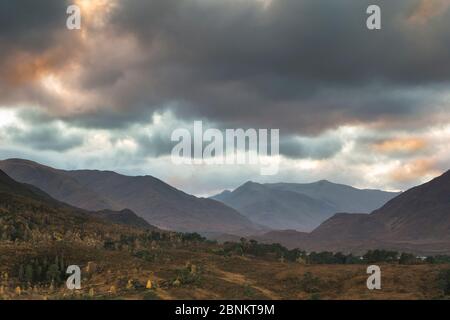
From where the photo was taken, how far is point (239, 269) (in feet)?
272

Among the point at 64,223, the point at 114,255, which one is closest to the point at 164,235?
the point at 64,223

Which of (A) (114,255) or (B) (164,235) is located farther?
(B) (164,235)

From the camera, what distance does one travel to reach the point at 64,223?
15238 centimetres

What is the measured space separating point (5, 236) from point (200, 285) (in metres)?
66.2
